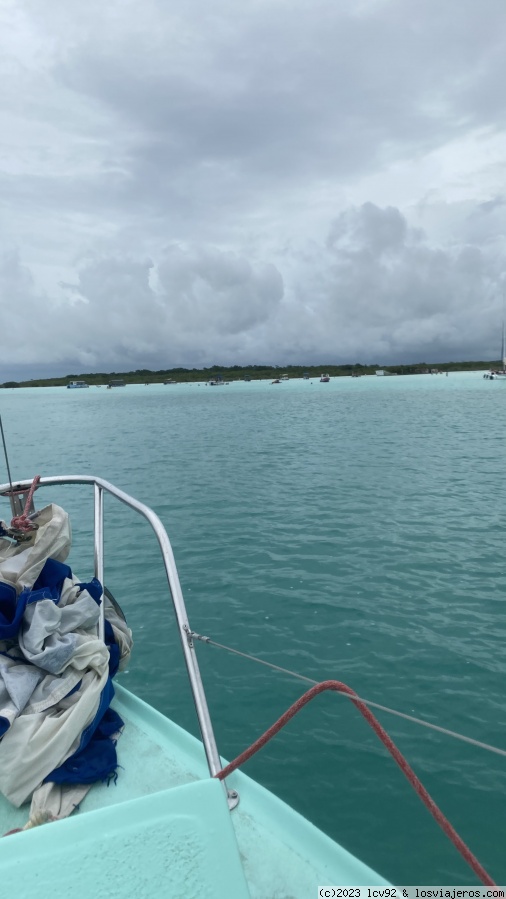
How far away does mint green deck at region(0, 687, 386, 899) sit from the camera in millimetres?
2244

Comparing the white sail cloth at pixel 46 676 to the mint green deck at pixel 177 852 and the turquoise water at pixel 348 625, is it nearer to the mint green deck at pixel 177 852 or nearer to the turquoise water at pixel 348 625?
the mint green deck at pixel 177 852

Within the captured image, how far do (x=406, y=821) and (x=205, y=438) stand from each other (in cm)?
3275

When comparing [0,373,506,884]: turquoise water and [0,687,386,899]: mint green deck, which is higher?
[0,687,386,899]: mint green deck

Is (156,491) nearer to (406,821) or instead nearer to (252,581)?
(252,581)

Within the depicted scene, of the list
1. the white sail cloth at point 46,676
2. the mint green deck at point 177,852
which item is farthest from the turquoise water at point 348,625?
the white sail cloth at point 46,676

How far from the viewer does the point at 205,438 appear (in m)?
37.0

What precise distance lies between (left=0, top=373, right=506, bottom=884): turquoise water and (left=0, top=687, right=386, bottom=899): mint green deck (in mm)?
2042

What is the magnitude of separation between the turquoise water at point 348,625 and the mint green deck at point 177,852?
6.70 feet

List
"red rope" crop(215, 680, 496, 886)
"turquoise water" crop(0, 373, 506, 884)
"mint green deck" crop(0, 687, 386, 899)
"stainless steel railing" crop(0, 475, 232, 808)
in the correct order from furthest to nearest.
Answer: "turquoise water" crop(0, 373, 506, 884) → "stainless steel railing" crop(0, 475, 232, 808) → "mint green deck" crop(0, 687, 386, 899) → "red rope" crop(215, 680, 496, 886)

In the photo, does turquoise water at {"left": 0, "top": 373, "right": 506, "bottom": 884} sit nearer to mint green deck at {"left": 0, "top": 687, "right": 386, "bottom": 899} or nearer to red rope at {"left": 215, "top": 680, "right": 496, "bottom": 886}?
mint green deck at {"left": 0, "top": 687, "right": 386, "bottom": 899}

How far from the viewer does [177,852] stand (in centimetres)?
237

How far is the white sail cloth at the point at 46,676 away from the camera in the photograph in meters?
3.19

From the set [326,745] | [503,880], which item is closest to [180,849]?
[503,880]

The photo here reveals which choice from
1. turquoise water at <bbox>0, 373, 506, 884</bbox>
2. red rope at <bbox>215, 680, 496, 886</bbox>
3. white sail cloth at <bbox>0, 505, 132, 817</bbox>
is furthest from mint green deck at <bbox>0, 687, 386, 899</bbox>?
turquoise water at <bbox>0, 373, 506, 884</bbox>
